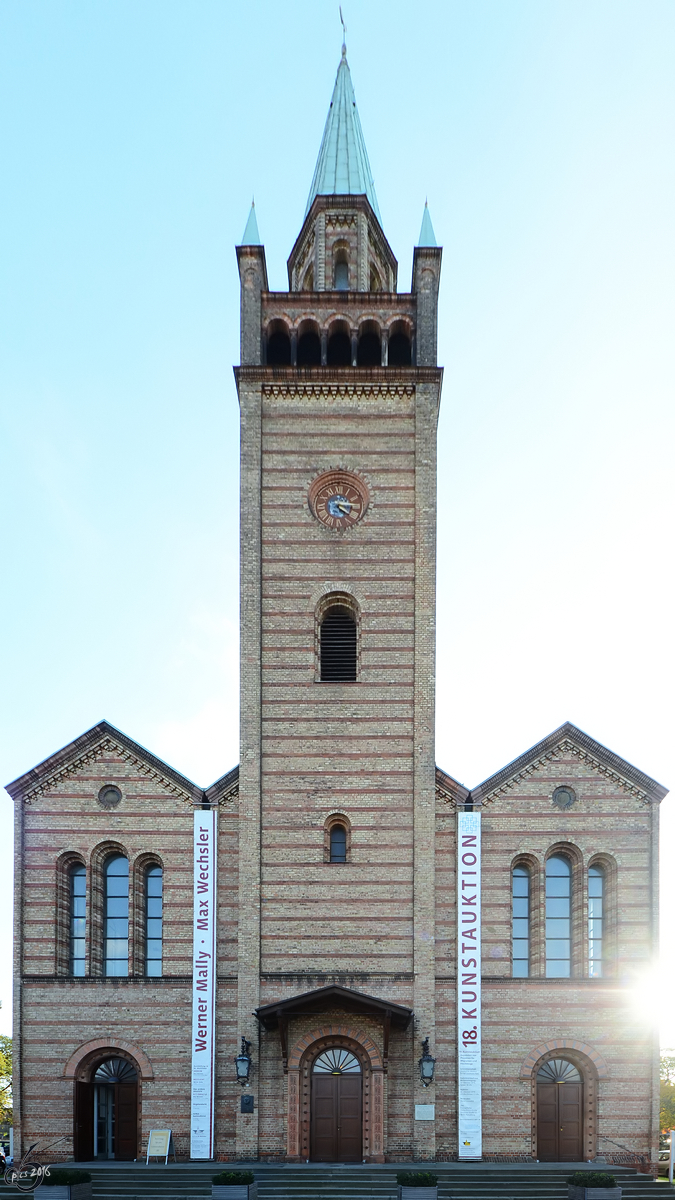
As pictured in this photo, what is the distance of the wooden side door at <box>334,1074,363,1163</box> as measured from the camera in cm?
2714

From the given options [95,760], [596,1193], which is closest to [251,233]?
[95,760]

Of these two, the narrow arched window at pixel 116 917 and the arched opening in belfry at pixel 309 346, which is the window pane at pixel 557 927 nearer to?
the narrow arched window at pixel 116 917

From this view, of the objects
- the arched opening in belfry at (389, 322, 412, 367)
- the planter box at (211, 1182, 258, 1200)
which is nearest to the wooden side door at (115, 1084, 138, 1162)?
the planter box at (211, 1182, 258, 1200)

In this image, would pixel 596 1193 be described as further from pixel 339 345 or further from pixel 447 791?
pixel 339 345

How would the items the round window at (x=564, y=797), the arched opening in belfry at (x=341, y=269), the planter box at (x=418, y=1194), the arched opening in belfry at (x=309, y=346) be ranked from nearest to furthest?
1. the planter box at (x=418, y=1194)
2. the round window at (x=564, y=797)
3. the arched opening in belfry at (x=309, y=346)
4. the arched opening in belfry at (x=341, y=269)

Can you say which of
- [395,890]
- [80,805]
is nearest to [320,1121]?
[395,890]

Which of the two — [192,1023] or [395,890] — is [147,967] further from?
[395,890]

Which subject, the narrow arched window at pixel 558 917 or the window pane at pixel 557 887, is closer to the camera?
the narrow arched window at pixel 558 917

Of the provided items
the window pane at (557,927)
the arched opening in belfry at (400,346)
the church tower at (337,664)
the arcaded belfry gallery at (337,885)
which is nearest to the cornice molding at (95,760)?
the arcaded belfry gallery at (337,885)

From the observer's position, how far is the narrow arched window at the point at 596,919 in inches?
1160

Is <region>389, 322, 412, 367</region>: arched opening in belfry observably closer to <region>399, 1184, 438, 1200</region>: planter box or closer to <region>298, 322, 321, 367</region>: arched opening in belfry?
<region>298, 322, 321, 367</region>: arched opening in belfry

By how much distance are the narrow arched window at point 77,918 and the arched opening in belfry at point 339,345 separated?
17059 millimetres

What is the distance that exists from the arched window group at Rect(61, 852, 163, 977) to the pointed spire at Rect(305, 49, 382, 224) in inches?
877

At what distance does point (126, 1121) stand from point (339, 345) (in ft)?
77.0
